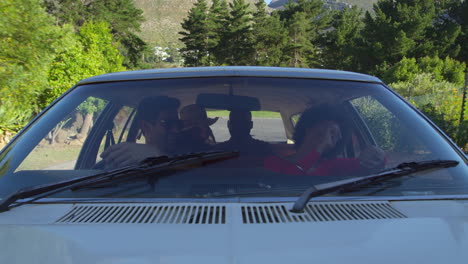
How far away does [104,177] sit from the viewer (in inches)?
67.2

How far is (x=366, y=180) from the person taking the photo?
1.71 meters

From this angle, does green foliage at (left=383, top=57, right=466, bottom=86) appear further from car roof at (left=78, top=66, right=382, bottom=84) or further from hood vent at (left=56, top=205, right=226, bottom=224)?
hood vent at (left=56, top=205, right=226, bottom=224)

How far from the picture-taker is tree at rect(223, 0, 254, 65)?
61250mm

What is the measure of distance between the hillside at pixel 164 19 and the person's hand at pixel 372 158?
133797mm

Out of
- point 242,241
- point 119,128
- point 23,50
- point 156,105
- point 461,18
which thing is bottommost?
point 242,241

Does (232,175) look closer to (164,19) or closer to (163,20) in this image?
(163,20)

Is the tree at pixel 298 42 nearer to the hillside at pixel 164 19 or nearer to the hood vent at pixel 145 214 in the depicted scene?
the hood vent at pixel 145 214

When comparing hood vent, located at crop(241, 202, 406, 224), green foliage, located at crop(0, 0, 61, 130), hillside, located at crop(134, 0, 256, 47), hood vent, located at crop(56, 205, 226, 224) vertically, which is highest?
Result: hillside, located at crop(134, 0, 256, 47)

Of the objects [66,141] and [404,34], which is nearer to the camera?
[66,141]

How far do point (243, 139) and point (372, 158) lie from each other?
2.03 ft

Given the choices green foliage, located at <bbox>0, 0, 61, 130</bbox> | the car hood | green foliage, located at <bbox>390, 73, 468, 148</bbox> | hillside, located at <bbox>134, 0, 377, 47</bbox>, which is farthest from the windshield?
hillside, located at <bbox>134, 0, 377, 47</bbox>

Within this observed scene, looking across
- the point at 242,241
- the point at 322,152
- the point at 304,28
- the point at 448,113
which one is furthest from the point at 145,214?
the point at 304,28

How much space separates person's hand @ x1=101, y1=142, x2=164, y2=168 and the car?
10mm

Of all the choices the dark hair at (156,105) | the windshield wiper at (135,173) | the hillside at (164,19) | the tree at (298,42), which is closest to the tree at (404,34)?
the tree at (298,42)
